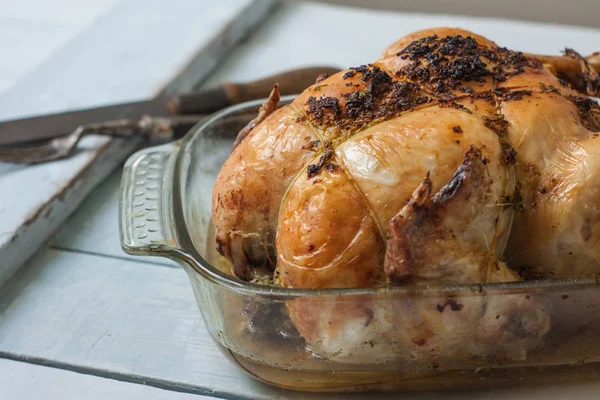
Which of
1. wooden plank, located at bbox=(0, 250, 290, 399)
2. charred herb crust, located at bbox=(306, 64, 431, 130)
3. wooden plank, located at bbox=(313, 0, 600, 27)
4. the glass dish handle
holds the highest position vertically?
charred herb crust, located at bbox=(306, 64, 431, 130)

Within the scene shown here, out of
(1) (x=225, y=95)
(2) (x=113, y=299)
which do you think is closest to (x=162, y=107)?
(1) (x=225, y=95)

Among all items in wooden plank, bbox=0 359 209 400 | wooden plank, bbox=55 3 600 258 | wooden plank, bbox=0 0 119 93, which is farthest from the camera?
wooden plank, bbox=0 0 119 93

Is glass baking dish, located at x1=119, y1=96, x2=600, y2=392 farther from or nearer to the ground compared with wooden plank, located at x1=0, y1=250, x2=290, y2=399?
farther from the ground

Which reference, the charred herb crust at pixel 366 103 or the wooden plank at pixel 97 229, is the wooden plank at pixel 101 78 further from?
the charred herb crust at pixel 366 103

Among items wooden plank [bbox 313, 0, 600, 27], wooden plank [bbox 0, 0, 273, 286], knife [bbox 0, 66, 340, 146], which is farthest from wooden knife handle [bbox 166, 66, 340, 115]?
wooden plank [bbox 313, 0, 600, 27]

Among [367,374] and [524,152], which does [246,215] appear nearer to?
[367,374]

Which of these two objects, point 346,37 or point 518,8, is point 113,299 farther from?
point 518,8

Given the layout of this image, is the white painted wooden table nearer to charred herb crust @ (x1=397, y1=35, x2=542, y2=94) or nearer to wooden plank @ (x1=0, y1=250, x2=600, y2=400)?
wooden plank @ (x1=0, y1=250, x2=600, y2=400)
